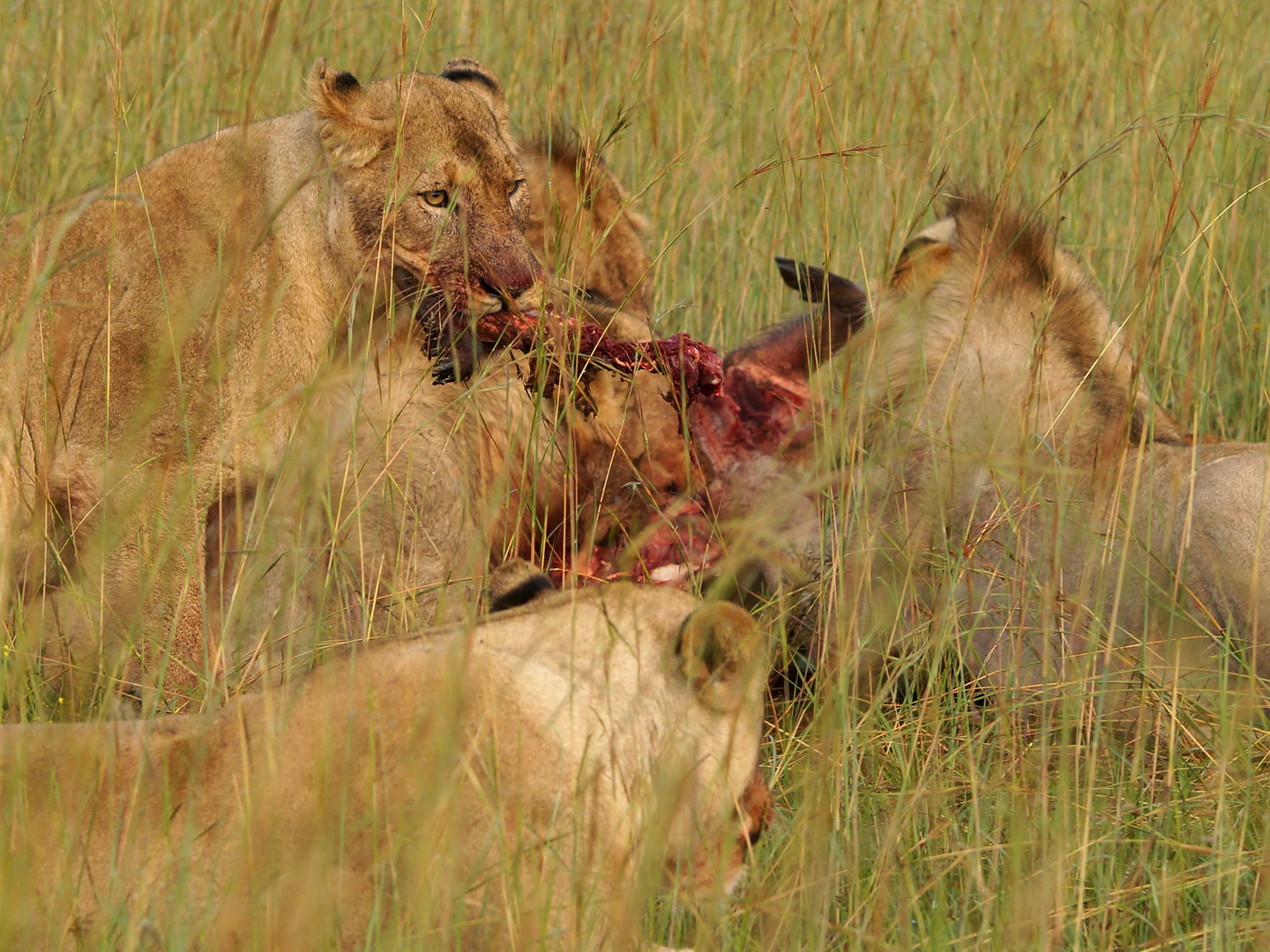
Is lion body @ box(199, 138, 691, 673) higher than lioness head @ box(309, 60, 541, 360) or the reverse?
the reverse

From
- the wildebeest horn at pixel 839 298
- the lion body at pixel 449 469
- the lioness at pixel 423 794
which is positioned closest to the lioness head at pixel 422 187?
the lion body at pixel 449 469

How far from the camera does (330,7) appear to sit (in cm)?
589

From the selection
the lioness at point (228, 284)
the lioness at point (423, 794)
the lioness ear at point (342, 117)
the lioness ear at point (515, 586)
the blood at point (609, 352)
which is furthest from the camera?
the lioness ear at point (342, 117)

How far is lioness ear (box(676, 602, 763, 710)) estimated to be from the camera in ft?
6.21

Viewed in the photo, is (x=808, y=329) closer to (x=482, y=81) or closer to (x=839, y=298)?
(x=839, y=298)

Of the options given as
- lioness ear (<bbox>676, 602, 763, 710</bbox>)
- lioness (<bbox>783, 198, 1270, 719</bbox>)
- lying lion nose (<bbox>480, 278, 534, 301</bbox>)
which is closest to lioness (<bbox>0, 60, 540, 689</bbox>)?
lying lion nose (<bbox>480, 278, 534, 301</bbox>)

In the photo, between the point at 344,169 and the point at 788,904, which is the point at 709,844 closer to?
the point at 788,904

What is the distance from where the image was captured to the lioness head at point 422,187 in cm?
315

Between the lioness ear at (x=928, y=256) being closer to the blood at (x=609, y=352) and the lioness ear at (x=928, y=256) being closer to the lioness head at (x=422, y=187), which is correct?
the blood at (x=609, y=352)

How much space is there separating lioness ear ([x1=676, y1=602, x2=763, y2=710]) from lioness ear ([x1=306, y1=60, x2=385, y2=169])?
1720 mm

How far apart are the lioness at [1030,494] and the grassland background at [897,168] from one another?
0.16 metres

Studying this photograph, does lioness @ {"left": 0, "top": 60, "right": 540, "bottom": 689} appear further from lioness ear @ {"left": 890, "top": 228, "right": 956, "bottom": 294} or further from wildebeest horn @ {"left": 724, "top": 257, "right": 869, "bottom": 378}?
lioness ear @ {"left": 890, "top": 228, "right": 956, "bottom": 294}

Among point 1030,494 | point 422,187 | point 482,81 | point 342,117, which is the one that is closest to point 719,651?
point 1030,494

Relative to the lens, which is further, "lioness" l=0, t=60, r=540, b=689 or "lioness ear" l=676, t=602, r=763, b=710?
"lioness" l=0, t=60, r=540, b=689
